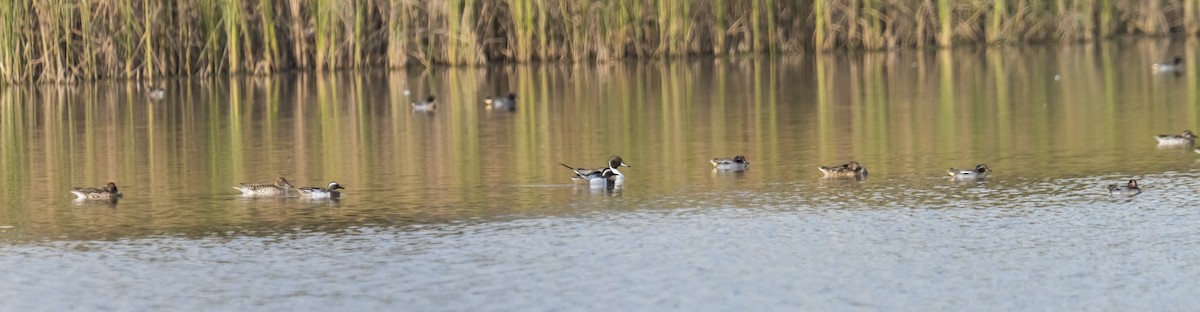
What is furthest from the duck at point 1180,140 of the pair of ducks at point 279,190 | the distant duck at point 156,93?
the distant duck at point 156,93

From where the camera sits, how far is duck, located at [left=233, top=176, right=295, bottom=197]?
14688 millimetres

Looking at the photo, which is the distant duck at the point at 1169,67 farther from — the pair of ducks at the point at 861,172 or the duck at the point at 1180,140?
the pair of ducks at the point at 861,172

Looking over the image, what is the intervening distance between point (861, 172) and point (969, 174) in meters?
0.85

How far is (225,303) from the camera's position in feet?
33.2

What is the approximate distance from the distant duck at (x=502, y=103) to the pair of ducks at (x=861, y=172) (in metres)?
9.60

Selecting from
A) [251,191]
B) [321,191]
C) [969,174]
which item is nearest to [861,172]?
[969,174]

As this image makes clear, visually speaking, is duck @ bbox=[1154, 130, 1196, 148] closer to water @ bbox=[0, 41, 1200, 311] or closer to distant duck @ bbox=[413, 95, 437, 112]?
water @ bbox=[0, 41, 1200, 311]

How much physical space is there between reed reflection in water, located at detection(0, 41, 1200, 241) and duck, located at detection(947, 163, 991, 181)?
178mm

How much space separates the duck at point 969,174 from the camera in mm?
14617

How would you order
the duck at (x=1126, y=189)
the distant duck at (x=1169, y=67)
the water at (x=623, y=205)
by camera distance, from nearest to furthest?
1. the water at (x=623, y=205)
2. the duck at (x=1126, y=189)
3. the distant duck at (x=1169, y=67)

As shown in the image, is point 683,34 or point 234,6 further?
point 683,34

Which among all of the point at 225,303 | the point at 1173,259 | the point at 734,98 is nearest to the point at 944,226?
the point at 1173,259

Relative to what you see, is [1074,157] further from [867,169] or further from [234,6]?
[234,6]

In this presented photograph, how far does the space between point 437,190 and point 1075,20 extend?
23.1 metres
